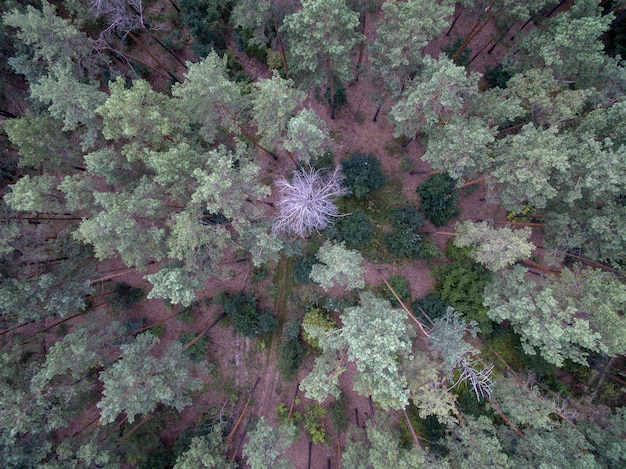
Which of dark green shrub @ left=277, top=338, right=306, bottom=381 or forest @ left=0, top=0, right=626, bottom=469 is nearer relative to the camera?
forest @ left=0, top=0, right=626, bottom=469

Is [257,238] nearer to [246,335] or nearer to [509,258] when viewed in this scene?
[246,335]

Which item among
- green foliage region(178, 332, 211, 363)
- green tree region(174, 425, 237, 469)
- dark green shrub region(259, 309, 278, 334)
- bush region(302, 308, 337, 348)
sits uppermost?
bush region(302, 308, 337, 348)

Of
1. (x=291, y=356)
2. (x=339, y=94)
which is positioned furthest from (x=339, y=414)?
(x=339, y=94)

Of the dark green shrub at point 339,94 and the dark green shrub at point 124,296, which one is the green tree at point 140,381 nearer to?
the dark green shrub at point 124,296

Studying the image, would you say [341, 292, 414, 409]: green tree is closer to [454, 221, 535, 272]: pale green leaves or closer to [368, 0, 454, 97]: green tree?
[454, 221, 535, 272]: pale green leaves

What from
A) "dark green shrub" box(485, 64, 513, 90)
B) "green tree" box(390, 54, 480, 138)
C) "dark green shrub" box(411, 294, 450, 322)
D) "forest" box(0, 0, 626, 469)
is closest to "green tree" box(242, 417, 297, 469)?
"forest" box(0, 0, 626, 469)

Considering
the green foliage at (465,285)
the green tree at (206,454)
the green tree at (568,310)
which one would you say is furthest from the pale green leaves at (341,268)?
the green tree at (206,454)

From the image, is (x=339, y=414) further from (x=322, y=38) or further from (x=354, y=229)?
(x=322, y=38)
